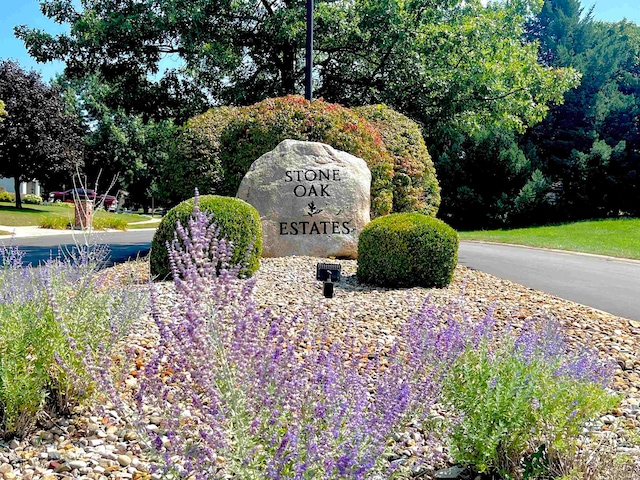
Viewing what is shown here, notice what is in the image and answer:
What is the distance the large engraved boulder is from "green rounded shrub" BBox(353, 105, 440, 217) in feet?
7.94

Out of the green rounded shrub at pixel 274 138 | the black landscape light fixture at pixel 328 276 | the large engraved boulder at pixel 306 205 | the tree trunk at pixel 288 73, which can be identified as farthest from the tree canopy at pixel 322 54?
the black landscape light fixture at pixel 328 276

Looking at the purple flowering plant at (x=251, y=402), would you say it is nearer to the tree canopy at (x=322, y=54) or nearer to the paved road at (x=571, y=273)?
the paved road at (x=571, y=273)

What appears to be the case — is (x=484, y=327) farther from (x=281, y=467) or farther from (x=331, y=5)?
(x=331, y=5)

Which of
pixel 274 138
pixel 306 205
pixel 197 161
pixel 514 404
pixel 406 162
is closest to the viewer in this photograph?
pixel 514 404

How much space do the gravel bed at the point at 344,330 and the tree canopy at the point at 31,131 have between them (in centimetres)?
2236

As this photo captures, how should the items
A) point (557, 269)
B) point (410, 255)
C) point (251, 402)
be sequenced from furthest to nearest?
point (557, 269) → point (410, 255) → point (251, 402)

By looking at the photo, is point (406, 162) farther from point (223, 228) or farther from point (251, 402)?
point (251, 402)

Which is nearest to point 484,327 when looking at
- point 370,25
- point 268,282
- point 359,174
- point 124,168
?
point 268,282

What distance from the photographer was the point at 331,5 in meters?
12.6

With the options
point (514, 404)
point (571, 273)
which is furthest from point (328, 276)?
point (571, 273)

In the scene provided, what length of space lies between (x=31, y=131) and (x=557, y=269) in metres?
25.8

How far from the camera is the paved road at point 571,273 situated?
7016mm

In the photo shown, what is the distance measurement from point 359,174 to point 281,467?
24.0 ft

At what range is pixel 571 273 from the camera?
9.31 meters
